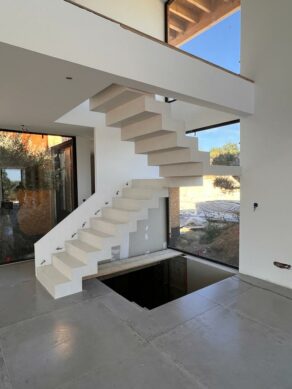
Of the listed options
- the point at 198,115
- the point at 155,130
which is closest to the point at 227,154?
the point at 198,115

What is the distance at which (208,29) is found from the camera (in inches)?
208

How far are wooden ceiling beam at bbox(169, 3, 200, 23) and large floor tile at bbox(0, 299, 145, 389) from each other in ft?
19.9

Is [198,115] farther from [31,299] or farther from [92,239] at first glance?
[31,299]

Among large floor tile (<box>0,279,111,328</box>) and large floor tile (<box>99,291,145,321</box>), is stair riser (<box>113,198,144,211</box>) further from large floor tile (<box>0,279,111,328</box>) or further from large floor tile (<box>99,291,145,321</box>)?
large floor tile (<box>99,291,145,321</box>)

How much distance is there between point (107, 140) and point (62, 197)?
1700mm

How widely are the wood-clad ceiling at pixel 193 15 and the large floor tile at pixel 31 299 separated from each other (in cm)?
547

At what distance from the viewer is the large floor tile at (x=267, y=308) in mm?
2920

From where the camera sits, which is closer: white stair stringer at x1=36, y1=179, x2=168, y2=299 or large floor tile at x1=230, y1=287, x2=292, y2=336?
large floor tile at x1=230, y1=287, x2=292, y2=336

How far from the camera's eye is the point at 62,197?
5770 mm

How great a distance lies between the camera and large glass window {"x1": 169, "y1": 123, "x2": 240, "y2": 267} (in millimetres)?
4824

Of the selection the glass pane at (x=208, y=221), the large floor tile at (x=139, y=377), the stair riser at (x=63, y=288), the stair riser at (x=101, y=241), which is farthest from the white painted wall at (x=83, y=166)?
the large floor tile at (x=139, y=377)

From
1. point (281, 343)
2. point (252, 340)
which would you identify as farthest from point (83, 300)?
point (281, 343)

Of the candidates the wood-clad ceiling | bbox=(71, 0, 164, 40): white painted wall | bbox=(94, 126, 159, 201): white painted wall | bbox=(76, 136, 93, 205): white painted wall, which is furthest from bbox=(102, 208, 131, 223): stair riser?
the wood-clad ceiling

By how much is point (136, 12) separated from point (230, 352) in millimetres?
6489
